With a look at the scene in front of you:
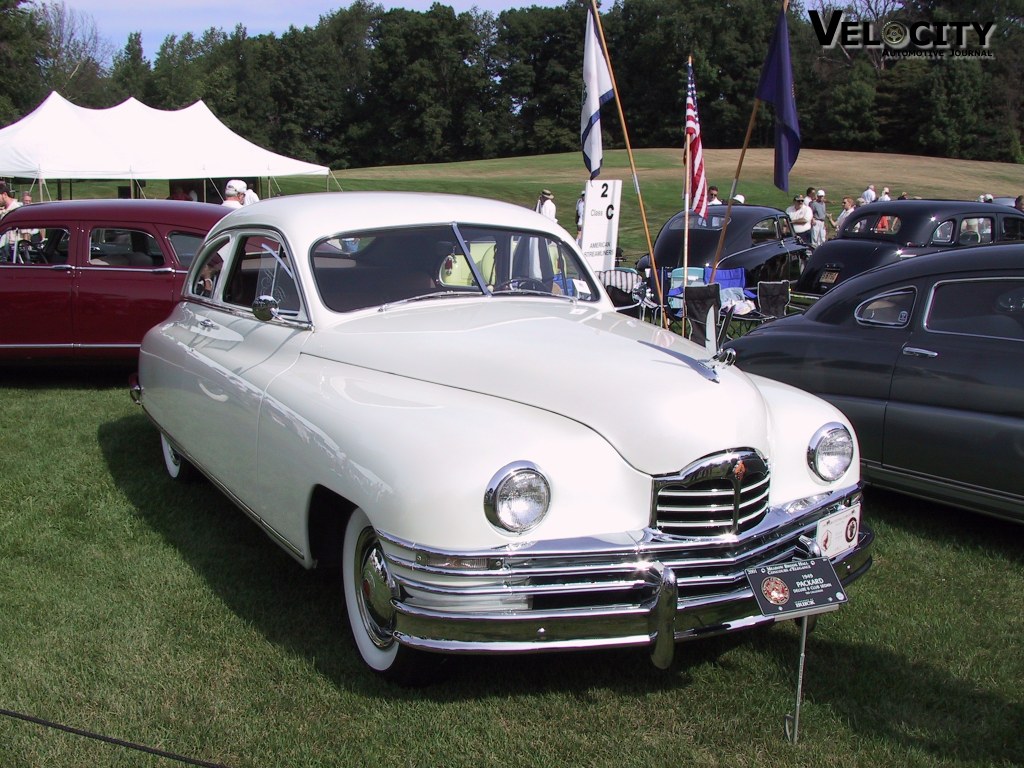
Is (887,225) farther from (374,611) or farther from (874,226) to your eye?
(374,611)

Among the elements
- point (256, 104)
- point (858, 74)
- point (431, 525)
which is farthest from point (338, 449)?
point (256, 104)

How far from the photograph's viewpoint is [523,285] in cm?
470

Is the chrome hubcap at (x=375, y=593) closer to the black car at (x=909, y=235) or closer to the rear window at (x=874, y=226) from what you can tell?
the black car at (x=909, y=235)

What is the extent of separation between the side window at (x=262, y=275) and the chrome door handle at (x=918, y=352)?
10.8 ft

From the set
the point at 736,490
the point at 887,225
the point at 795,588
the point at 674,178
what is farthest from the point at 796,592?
the point at 674,178

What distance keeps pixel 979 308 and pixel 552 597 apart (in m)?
3.31

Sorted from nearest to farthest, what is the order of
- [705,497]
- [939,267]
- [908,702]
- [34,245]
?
[705,497] < [908,702] < [939,267] < [34,245]

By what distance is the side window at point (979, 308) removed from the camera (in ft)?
16.0

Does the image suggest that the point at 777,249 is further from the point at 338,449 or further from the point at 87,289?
the point at 338,449

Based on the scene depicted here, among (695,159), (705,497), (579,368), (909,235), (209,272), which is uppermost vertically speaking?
(695,159)

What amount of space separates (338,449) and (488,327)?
96cm

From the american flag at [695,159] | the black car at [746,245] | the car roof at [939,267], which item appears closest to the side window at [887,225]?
the black car at [746,245]

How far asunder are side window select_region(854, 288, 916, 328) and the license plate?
208 cm

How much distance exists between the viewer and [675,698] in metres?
3.41
